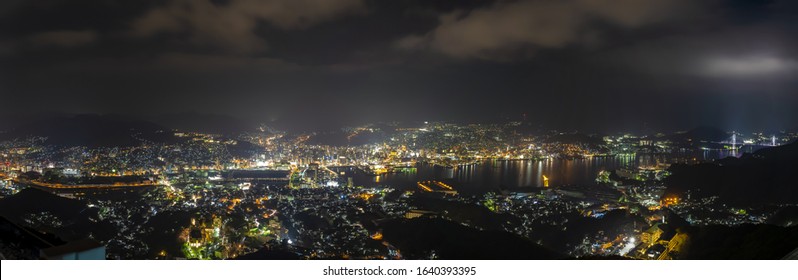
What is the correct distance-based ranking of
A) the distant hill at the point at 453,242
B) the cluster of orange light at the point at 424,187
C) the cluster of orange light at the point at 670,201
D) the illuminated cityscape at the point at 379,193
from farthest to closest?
the cluster of orange light at the point at 424,187 → the cluster of orange light at the point at 670,201 → the illuminated cityscape at the point at 379,193 → the distant hill at the point at 453,242

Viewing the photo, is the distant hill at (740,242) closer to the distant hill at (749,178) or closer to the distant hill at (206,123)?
the distant hill at (749,178)

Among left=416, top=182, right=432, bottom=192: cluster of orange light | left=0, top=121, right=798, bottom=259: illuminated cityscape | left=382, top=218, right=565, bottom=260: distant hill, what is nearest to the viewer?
left=382, top=218, right=565, bottom=260: distant hill

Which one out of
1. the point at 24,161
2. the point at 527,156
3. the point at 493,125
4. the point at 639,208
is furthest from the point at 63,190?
the point at 639,208

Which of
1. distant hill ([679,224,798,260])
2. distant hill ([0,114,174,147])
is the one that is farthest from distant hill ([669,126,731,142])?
distant hill ([0,114,174,147])

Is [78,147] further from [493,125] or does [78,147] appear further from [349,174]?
[493,125]

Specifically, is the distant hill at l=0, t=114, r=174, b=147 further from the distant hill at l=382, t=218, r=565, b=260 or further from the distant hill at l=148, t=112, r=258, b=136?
the distant hill at l=382, t=218, r=565, b=260

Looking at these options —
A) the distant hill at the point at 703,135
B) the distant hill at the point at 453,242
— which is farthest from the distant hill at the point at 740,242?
the distant hill at the point at 703,135
